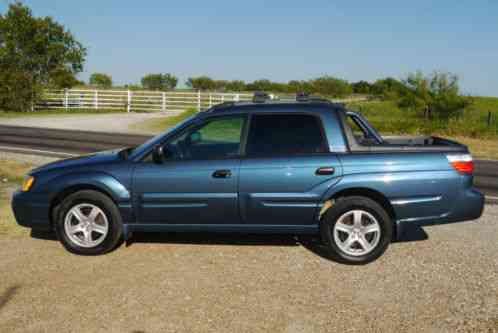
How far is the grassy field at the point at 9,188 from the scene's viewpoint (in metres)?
6.34

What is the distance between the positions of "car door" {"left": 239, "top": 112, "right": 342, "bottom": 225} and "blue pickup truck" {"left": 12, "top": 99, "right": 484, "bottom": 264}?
0.01 m

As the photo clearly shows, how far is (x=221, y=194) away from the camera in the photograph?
5.16 meters

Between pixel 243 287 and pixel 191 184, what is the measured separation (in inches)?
49.8

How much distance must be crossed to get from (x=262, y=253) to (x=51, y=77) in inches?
1354

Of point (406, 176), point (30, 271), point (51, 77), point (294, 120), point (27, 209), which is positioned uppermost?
point (51, 77)

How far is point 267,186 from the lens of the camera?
5117mm

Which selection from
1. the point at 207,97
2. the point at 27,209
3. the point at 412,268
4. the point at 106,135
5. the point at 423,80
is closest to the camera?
the point at 412,268

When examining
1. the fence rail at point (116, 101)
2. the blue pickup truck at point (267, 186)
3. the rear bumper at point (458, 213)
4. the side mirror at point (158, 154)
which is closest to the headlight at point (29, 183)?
the blue pickup truck at point (267, 186)

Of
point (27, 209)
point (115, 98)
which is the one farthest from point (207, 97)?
point (27, 209)

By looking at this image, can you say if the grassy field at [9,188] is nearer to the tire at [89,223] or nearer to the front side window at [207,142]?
the tire at [89,223]

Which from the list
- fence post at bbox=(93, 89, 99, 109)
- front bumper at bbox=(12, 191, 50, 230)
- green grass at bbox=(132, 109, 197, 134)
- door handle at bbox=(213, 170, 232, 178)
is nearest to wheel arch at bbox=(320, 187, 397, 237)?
door handle at bbox=(213, 170, 232, 178)

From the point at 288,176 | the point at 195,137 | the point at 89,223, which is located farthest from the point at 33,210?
the point at 288,176

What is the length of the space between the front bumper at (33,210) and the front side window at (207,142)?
1.45m

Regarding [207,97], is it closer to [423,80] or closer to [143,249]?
[423,80]
